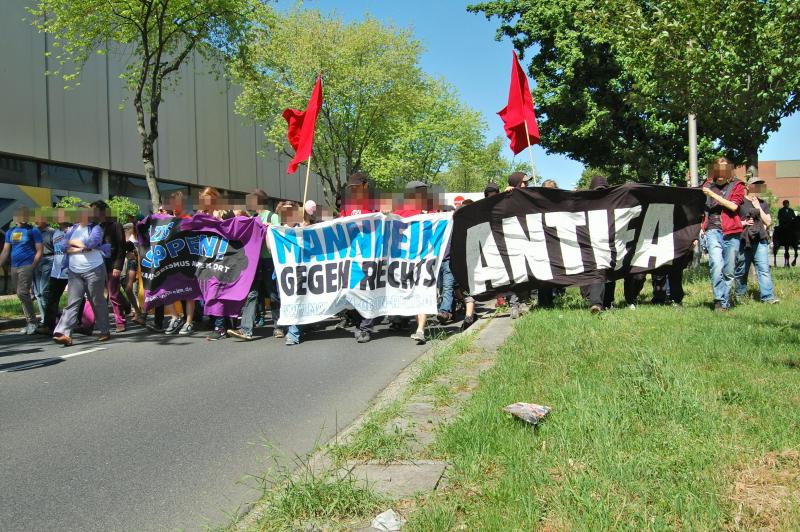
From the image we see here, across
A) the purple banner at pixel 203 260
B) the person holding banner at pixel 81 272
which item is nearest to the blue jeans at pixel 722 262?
the purple banner at pixel 203 260

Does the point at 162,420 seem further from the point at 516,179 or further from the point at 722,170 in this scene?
the point at 722,170

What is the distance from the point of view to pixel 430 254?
344 inches

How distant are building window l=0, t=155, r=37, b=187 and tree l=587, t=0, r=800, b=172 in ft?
66.9

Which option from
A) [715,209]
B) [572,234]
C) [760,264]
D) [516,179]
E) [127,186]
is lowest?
[760,264]

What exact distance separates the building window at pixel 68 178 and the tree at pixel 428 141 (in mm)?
15856

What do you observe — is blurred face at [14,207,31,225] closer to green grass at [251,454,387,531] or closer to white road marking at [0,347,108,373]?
white road marking at [0,347,108,373]

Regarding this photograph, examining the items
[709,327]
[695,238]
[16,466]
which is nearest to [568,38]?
[695,238]

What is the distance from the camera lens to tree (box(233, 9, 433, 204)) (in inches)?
1296

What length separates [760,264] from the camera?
8172mm

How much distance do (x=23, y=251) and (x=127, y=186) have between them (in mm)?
21160

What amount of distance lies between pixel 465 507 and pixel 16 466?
300 cm

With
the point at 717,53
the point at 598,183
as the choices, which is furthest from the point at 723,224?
the point at 717,53

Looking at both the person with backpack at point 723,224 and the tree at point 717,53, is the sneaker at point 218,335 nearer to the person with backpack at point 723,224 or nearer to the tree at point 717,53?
the person with backpack at point 723,224

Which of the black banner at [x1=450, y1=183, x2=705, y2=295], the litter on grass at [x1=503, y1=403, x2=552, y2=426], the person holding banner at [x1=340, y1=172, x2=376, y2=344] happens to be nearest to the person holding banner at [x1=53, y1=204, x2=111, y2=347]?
the person holding banner at [x1=340, y1=172, x2=376, y2=344]
